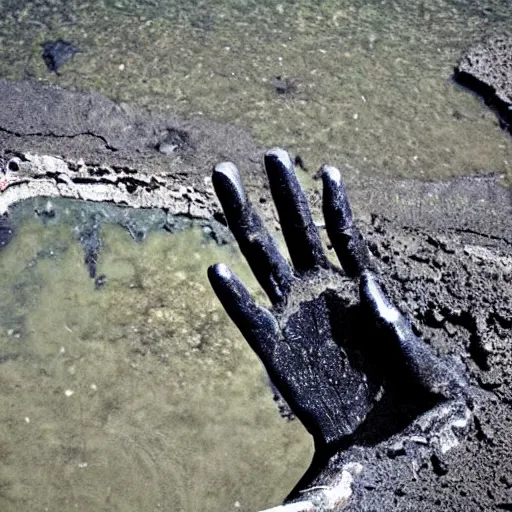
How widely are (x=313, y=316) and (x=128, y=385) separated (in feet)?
3.37

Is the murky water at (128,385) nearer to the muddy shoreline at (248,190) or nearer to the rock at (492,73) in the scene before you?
the muddy shoreline at (248,190)

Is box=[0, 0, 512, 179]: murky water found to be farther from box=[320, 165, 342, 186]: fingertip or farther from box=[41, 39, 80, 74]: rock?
box=[320, 165, 342, 186]: fingertip

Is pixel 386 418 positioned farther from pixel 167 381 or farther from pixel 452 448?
pixel 167 381

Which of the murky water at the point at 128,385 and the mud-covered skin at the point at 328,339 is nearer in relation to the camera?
the mud-covered skin at the point at 328,339

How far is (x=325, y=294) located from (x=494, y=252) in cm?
113

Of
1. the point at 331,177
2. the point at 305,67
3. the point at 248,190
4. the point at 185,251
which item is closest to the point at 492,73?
the point at 305,67

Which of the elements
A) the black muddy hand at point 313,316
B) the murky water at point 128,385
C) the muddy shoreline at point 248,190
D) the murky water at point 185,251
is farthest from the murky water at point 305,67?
the black muddy hand at point 313,316

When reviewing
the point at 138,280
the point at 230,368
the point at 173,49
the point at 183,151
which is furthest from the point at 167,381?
the point at 173,49

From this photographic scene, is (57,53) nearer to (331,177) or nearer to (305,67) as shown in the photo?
(305,67)

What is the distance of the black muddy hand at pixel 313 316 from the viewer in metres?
1.89

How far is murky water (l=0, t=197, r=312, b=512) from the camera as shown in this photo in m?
2.59

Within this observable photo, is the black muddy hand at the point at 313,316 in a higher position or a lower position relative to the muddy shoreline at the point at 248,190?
higher

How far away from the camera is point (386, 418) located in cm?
191

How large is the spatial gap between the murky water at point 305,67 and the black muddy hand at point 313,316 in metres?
1.24
